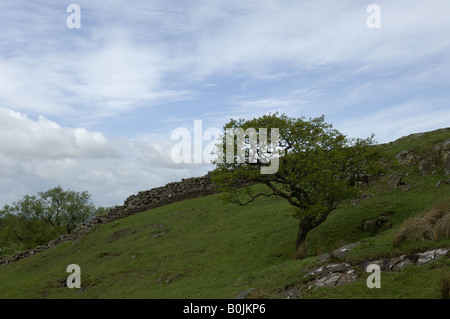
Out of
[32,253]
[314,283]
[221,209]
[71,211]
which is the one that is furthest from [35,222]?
[314,283]

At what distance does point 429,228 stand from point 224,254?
46.5ft

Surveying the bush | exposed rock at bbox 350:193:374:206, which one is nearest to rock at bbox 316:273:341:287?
the bush

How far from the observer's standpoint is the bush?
48.9 ft

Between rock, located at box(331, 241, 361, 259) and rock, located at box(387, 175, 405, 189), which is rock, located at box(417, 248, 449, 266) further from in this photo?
rock, located at box(387, 175, 405, 189)

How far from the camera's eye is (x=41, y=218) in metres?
58.3

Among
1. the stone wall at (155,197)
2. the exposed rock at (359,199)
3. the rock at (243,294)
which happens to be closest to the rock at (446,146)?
the exposed rock at (359,199)

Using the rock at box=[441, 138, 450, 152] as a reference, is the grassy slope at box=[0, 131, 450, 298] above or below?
below

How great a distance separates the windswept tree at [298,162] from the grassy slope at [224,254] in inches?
106

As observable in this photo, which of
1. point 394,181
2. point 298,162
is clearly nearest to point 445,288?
point 298,162

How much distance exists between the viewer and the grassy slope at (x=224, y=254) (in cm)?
1508

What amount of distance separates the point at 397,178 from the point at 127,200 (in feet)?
116

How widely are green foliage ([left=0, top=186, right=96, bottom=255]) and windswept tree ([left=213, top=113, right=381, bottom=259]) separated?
138 feet

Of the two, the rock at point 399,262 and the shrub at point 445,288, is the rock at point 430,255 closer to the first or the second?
the rock at point 399,262
